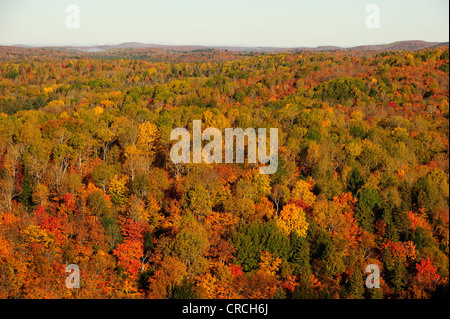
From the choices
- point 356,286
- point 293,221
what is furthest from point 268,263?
point 356,286

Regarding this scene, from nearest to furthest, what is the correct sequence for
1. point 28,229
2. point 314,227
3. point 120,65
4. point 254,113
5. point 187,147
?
point 28,229, point 314,227, point 187,147, point 254,113, point 120,65

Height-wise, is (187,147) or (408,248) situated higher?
(187,147)

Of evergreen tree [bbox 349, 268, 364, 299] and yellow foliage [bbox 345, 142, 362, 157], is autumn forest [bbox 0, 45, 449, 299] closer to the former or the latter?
evergreen tree [bbox 349, 268, 364, 299]

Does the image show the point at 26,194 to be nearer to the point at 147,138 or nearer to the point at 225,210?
the point at 147,138

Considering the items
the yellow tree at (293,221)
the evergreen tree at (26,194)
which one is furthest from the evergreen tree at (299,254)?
the evergreen tree at (26,194)

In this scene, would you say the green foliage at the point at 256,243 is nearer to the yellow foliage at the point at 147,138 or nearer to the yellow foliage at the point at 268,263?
the yellow foliage at the point at 268,263

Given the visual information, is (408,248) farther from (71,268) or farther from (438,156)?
(71,268)

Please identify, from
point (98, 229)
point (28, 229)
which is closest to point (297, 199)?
point (98, 229)

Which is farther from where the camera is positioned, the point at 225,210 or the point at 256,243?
the point at 225,210

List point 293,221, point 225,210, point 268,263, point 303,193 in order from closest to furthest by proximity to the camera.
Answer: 1. point 268,263
2. point 293,221
3. point 225,210
4. point 303,193
